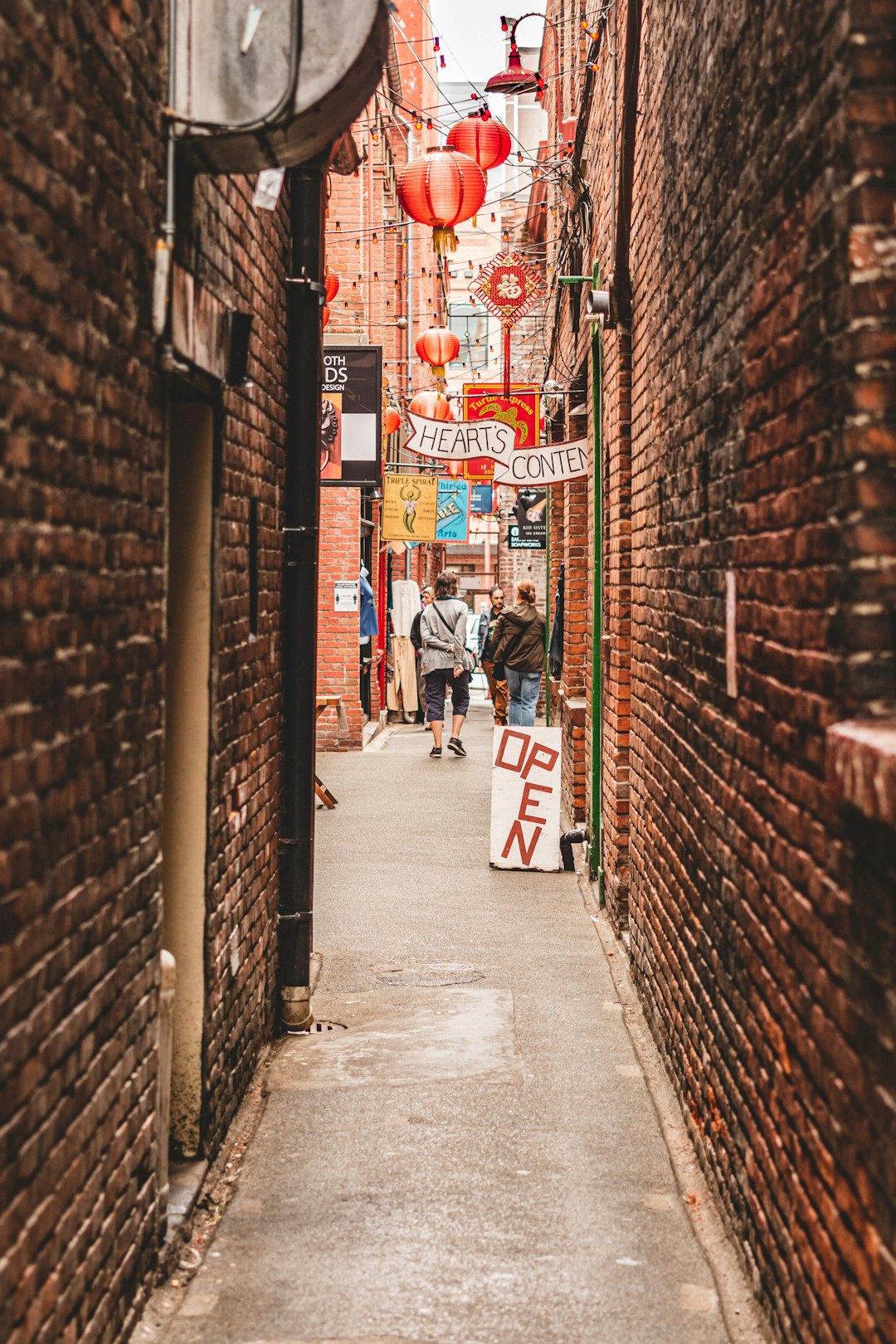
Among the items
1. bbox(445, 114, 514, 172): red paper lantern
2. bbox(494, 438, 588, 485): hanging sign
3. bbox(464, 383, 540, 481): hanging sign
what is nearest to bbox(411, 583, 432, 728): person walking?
bbox(464, 383, 540, 481): hanging sign

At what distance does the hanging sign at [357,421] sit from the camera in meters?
16.1

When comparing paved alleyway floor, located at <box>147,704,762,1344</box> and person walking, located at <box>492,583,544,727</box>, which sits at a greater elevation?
person walking, located at <box>492,583,544,727</box>

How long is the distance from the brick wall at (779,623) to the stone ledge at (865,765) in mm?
70

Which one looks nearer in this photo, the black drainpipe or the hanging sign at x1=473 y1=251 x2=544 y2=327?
the black drainpipe

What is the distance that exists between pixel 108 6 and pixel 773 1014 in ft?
9.18

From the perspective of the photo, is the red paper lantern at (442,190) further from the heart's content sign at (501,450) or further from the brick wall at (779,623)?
the brick wall at (779,623)

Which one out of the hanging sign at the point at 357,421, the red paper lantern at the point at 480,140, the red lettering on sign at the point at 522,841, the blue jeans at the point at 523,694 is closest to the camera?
the red lettering on sign at the point at 522,841

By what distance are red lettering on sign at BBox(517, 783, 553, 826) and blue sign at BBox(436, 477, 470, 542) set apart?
17.3 metres

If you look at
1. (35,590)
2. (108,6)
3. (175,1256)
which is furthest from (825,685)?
(175,1256)

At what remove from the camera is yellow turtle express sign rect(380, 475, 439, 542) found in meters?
20.8

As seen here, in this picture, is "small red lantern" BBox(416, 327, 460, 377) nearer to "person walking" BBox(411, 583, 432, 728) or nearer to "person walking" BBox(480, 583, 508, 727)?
"person walking" BBox(411, 583, 432, 728)

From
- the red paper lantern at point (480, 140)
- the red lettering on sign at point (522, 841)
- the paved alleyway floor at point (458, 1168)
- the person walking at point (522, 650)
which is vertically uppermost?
the red paper lantern at point (480, 140)

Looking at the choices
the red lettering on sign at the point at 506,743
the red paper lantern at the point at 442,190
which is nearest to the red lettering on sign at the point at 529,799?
the red lettering on sign at the point at 506,743

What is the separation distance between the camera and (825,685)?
3.04 metres
